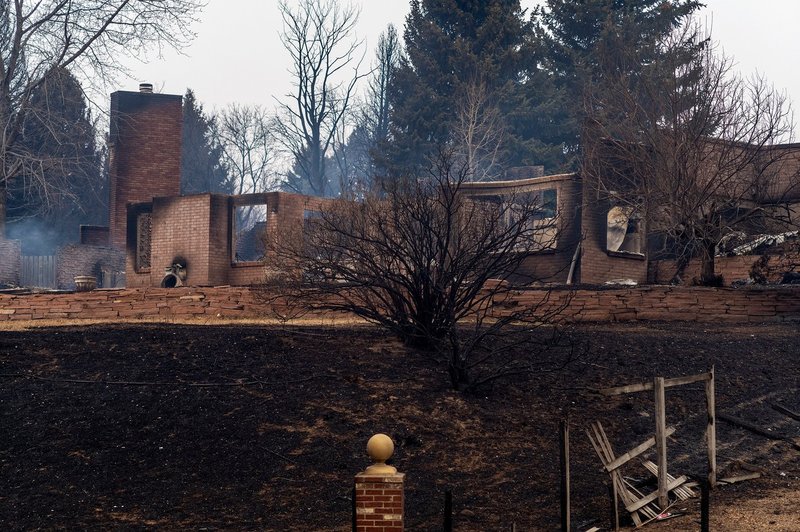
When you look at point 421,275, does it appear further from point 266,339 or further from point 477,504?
A: point 477,504

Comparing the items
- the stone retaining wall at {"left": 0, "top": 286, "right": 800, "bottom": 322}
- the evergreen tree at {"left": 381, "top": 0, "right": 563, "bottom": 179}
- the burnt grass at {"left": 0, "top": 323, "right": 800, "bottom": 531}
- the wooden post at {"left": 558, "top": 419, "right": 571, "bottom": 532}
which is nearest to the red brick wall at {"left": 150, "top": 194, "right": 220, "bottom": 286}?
the stone retaining wall at {"left": 0, "top": 286, "right": 800, "bottom": 322}

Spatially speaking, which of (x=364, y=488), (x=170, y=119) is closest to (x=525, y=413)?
(x=364, y=488)

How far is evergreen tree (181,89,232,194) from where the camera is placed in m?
56.2

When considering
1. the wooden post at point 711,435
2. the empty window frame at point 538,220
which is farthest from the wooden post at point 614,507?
the empty window frame at point 538,220

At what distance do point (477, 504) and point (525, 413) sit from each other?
265 centimetres

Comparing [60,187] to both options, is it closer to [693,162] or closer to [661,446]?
[693,162]

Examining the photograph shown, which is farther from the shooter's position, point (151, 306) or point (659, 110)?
point (659, 110)

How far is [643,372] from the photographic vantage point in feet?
46.9

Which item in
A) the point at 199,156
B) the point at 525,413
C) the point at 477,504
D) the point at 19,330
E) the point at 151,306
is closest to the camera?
the point at 477,504

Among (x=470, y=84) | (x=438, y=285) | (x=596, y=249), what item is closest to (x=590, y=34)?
(x=470, y=84)

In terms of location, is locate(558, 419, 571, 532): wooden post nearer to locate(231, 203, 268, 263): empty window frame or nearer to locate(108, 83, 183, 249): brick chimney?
locate(231, 203, 268, 263): empty window frame

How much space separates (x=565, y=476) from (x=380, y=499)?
2.03 meters

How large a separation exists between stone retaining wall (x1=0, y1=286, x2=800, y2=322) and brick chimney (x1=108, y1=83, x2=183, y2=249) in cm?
1593

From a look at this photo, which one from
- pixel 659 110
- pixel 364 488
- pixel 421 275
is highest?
pixel 659 110
